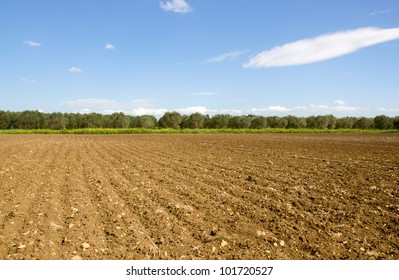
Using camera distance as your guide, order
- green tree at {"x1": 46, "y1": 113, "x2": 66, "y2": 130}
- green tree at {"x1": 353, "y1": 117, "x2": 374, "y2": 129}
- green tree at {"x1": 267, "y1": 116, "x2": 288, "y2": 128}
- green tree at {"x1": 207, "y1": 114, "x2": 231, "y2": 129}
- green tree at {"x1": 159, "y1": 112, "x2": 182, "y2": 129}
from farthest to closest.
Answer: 1. green tree at {"x1": 353, "y1": 117, "x2": 374, "y2": 129}
2. green tree at {"x1": 267, "y1": 116, "x2": 288, "y2": 128}
3. green tree at {"x1": 207, "y1": 114, "x2": 231, "y2": 129}
4. green tree at {"x1": 159, "y1": 112, "x2": 182, "y2": 129}
5. green tree at {"x1": 46, "y1": 113, "x2": 66, "y2": 130}

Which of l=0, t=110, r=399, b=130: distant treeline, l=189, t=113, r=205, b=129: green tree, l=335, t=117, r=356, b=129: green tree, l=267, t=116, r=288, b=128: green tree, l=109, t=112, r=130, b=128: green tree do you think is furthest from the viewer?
l=335, t=117, r=356, b=129: green tree

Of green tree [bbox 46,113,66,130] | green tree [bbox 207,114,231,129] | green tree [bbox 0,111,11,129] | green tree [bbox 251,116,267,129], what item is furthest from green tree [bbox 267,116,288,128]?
green tree [bbox 0,111,11,129]

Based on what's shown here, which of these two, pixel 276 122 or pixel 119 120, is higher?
pixel 119 120

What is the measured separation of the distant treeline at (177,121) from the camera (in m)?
117

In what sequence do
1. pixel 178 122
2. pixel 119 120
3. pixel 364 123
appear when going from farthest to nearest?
pixel 364 123 → pixel 178 122 → pixel 119 120

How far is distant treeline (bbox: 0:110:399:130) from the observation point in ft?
384

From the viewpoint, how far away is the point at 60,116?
373 ft

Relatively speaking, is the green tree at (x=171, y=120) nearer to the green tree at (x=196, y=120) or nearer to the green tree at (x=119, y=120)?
the green tree at (x=196, y=120)

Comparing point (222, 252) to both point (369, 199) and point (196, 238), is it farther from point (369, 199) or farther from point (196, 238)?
point (369, 199)

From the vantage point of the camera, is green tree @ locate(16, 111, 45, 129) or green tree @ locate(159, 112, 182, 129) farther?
green tree @ locate(159, 112, 182, 129)

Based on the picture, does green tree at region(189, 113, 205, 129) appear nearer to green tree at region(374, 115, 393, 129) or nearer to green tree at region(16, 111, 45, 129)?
green tree at region(16, 111, 45, 129)

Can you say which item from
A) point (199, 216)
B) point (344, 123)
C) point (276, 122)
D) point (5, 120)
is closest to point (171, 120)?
point (276, 122)

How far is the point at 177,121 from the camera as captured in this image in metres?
119

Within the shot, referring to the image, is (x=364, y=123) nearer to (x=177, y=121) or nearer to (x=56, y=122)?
(x=177, y=121)
